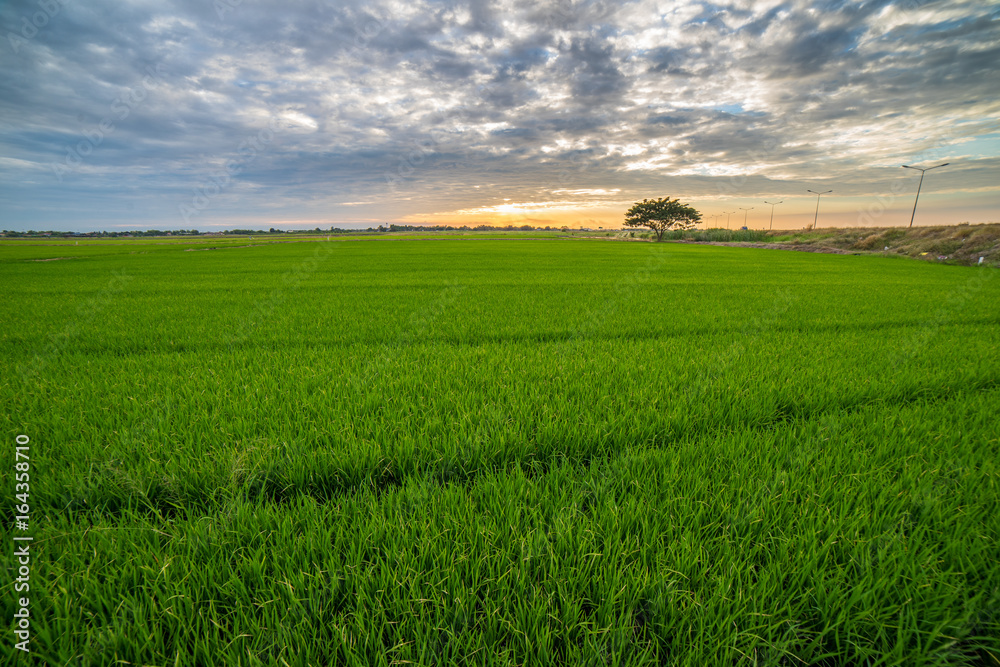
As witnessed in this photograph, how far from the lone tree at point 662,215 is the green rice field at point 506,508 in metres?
85.8

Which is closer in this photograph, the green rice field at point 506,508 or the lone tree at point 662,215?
the green rice field at point 506,508

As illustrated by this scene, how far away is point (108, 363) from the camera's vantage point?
15.4ft

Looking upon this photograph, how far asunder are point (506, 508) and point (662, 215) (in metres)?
93.1

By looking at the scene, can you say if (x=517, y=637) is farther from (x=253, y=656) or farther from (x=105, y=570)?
(x=105, y=570)

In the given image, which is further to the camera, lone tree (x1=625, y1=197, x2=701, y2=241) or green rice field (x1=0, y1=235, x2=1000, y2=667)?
lone tree (x1=625, y1=197, x2=701, y2=241)

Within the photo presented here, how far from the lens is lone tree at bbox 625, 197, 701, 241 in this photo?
82.1m

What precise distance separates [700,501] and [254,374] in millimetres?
4482

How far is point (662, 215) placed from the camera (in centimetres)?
8344

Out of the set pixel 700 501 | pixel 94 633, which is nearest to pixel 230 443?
pixel 94 633

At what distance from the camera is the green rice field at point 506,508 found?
140 cm

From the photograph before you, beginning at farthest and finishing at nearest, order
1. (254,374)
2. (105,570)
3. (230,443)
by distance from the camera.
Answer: (254,374)
(230,443)
(105,570)

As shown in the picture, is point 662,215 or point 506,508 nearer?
point 506,508

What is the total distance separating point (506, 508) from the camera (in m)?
2.02

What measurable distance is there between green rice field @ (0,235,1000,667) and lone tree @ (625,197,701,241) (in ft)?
282
